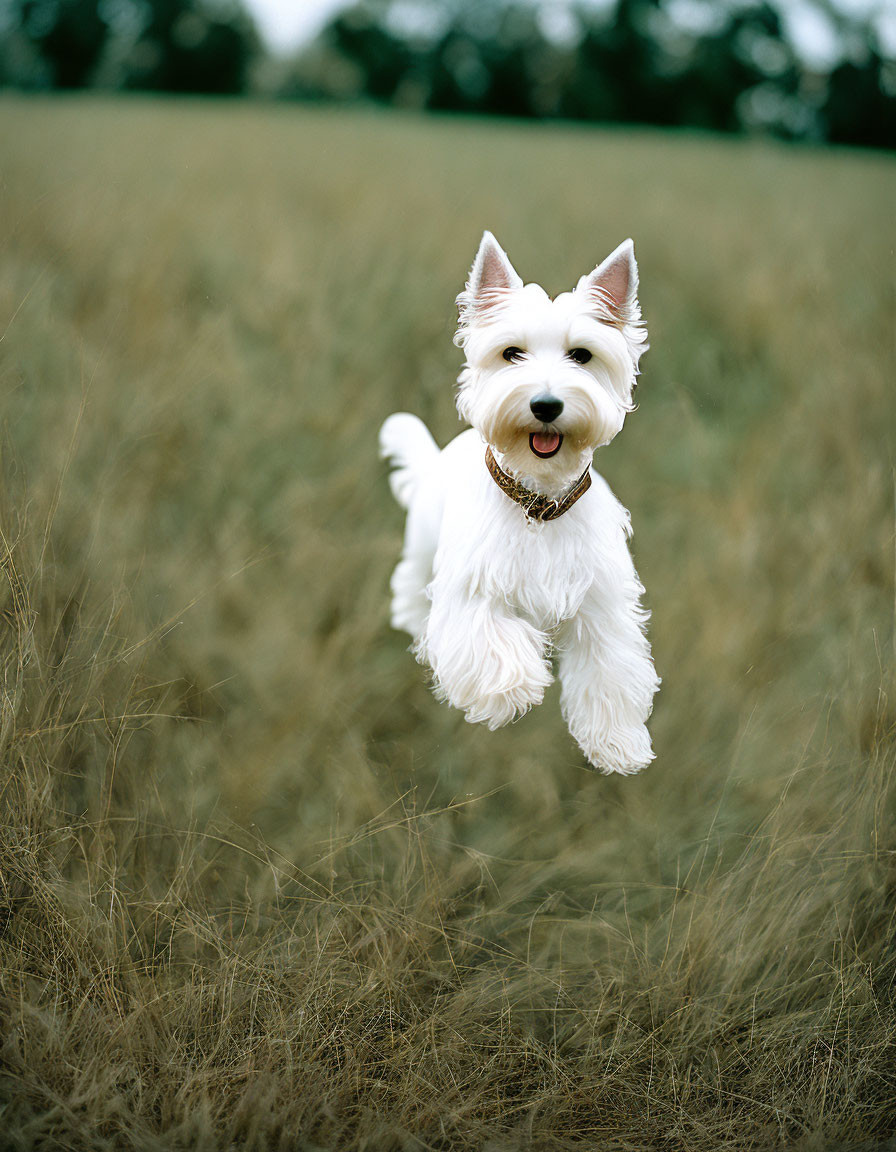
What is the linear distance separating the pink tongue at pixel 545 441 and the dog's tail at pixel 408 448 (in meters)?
1.11

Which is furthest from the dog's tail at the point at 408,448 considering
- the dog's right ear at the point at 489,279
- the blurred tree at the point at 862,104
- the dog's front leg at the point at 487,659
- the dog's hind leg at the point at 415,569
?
the blurred tree at the point at 862,104

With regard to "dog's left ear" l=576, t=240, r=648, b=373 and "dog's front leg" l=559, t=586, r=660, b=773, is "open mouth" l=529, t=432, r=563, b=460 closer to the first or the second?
"dog's left ear" l=576, t=240, r=648, b=373

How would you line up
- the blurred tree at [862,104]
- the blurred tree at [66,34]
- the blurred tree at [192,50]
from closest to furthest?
the blurred tree at [862,104] → the blurred tree at [66,34] → the blurred tree at [192,50]

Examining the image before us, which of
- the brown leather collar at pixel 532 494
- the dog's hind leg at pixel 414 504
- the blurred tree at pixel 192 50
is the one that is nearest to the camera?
the brown leather collar at pixel 532 494

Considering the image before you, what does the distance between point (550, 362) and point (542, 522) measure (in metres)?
0.34

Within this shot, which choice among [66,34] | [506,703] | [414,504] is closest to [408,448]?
[414,504]

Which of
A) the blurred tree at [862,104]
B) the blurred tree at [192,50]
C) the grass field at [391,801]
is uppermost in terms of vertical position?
the blurred tree at [192,50]

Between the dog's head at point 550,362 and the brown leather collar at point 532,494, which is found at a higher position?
the dog's head at point 550,362

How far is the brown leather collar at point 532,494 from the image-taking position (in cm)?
165

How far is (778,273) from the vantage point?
639 centimetres

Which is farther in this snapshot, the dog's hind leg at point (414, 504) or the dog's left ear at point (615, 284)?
the dog's hind leg at point (414, 504)

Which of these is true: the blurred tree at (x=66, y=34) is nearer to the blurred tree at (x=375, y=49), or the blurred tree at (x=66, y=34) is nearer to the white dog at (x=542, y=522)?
the blurred tree at (x=375, y=49)

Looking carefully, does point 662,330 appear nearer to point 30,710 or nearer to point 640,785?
point 640,785

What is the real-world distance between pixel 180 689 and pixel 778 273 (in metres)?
5.63
